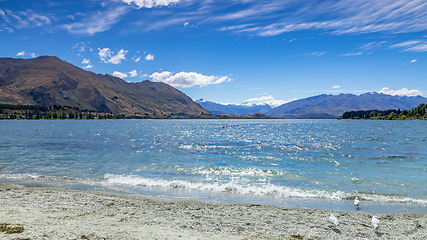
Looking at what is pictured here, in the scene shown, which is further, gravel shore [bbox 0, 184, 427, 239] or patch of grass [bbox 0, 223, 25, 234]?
gravel shore [bbox 0, 184, 427, 239]

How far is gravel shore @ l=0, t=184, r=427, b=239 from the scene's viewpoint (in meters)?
11.9

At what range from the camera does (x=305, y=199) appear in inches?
785

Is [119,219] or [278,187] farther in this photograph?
[278,187]

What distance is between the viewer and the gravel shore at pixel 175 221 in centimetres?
1188

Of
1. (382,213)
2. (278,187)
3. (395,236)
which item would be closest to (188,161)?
(278,187)

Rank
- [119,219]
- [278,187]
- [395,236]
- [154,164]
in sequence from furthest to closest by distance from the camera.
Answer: [154,164], [278,187], [119,219], [395,236]

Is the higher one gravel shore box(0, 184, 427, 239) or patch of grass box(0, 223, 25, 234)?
patch of grass box(0, 223, 25, 234)

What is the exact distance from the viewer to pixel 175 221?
45.2ft

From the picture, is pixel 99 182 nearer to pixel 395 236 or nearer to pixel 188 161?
pixel 188 161

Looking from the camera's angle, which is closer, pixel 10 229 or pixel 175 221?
pixel 10 229

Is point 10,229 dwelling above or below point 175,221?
above

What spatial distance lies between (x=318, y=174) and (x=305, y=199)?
31.1ft

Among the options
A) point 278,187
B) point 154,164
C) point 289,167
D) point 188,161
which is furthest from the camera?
→ point 188,161

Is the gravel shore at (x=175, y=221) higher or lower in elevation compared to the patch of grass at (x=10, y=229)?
lower
